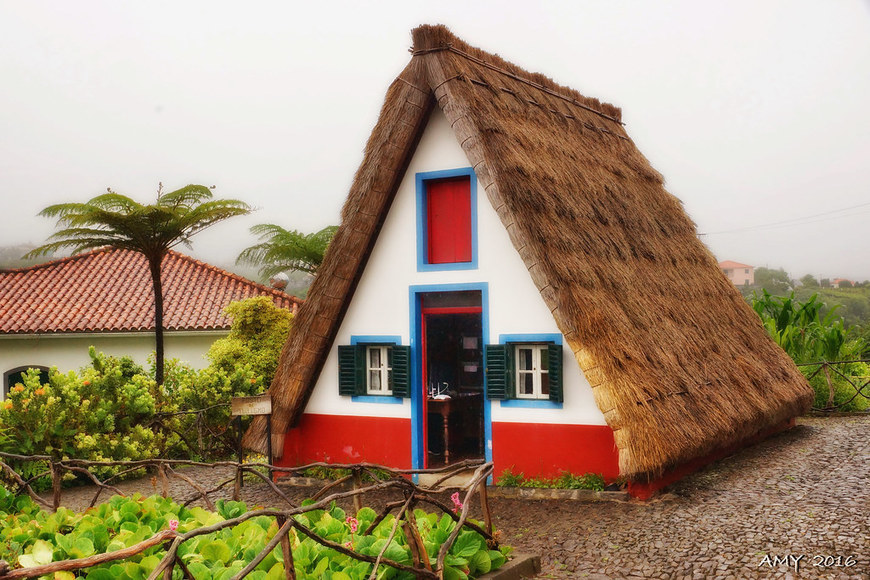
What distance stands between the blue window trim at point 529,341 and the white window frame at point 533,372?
3.2 inches

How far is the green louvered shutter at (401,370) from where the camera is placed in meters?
10.8

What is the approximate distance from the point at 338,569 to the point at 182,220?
48.6 feet

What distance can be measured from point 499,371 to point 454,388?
316 cm

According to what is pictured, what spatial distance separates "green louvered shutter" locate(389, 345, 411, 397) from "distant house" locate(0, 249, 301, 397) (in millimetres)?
11626

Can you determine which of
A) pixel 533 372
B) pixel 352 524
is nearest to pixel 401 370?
pixel 533 372

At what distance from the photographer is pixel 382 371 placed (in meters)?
11.2

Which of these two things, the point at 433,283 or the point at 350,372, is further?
the point at 350,372

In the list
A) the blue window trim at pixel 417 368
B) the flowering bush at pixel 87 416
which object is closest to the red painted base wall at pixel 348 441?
the blue window trim at pixel 417 368

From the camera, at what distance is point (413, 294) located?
10.9 meters

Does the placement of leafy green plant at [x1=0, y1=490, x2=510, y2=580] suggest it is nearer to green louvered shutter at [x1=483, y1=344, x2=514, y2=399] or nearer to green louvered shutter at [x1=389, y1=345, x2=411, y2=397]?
green louvered shutter at [x1=483, y1=344, x2=514, y2=399]

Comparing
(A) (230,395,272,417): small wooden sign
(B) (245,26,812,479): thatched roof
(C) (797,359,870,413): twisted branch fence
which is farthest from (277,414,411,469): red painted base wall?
(C) (797,359,870,413): twisted branch fence

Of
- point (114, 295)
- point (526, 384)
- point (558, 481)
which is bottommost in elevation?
point (558, 481)

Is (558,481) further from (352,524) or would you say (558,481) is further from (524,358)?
(352,524)

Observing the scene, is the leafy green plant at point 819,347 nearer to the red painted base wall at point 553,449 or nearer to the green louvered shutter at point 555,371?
the red painted base wall at point 553,449
